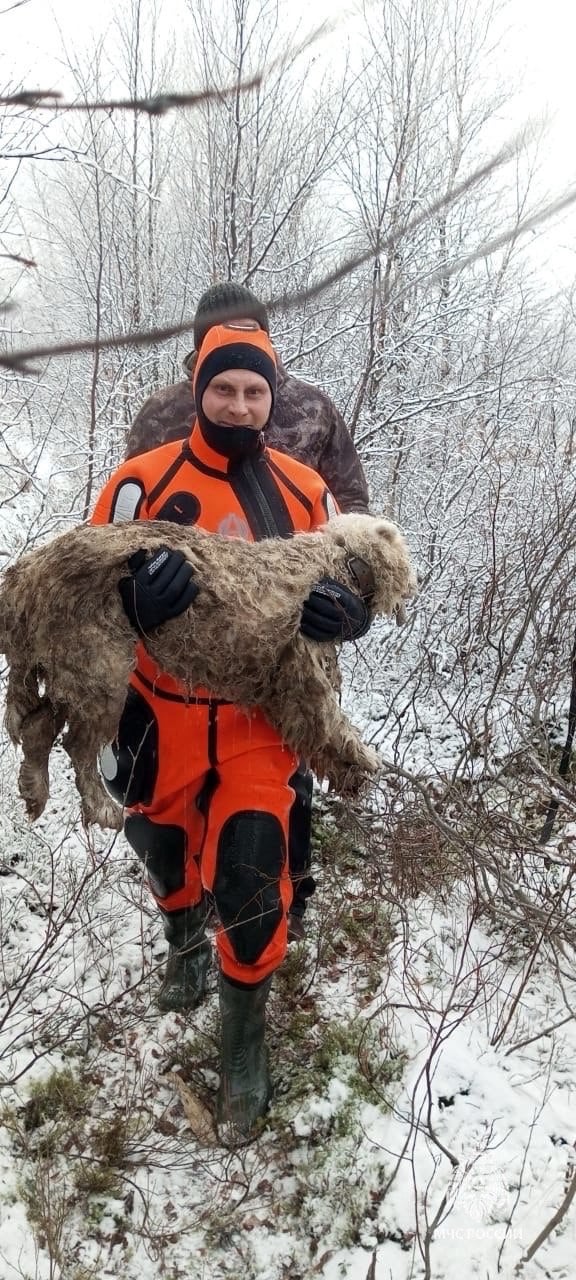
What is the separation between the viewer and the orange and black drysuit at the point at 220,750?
6.65ft

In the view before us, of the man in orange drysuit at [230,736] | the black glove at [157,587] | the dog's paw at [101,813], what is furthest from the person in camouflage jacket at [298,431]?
the dog's paw at [101,813]

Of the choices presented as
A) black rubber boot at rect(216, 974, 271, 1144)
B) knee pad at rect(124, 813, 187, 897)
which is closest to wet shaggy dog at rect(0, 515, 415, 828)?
knee pad at rect(124, 813, 187, 897)

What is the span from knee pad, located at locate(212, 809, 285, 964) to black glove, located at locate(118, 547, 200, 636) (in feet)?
2.21

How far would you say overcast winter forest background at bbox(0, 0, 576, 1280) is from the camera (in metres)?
1.92

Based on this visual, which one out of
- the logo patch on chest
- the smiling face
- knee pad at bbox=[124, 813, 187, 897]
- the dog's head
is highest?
the smiling face

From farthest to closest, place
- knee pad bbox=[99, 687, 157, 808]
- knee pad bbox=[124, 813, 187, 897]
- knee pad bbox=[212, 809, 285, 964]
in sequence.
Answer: knee pad bbox=[124, 813, 187, 897] → knee pad bbox=[99, 687, 157, 808] → knee pad bbox=[212, 809, 285, 964]

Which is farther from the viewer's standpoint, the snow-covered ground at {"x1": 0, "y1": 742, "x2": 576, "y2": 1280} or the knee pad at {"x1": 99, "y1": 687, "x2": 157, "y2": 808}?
the knee pad at {"x1": 99, "y1": 687, "x2": 157, "y2": 808}

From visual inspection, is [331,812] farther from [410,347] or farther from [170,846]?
[410,347]

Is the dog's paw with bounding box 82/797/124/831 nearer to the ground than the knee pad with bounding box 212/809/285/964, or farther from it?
farther from it

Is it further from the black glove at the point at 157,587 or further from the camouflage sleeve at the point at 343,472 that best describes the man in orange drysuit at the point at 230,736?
the camouflage sleeve at the point at 343,472

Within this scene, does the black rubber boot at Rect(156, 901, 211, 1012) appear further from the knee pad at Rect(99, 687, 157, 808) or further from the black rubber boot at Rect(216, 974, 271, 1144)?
the knee pad at Rect(99, 687, 157, 808)

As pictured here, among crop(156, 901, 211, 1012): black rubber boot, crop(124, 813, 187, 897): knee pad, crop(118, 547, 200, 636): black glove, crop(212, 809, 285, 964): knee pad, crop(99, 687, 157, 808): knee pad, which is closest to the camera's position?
crop(118, 547, 200, 636): black glove

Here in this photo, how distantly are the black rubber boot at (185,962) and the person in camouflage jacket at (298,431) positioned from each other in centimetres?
176

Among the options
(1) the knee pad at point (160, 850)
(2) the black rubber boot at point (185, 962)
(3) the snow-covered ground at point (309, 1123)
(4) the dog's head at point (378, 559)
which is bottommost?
(3) the snow-covered ground at point (309, 1123)
